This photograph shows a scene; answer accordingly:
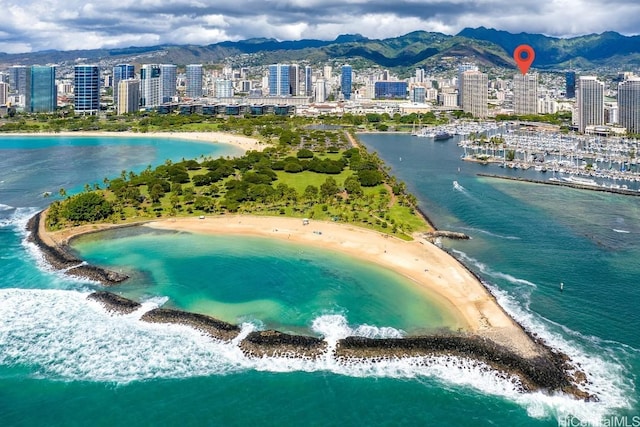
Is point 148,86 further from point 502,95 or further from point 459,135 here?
point 502,95

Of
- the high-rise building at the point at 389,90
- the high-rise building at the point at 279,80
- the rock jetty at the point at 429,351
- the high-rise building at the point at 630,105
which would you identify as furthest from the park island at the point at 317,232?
the high-rise building at the point at 389,90

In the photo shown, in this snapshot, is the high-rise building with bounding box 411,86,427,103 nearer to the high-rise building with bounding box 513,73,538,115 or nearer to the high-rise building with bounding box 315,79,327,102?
the high-rise building with bounding box 315,79,327,102

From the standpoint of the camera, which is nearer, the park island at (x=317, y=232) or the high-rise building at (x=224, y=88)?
the park island at (x=317, y=232)

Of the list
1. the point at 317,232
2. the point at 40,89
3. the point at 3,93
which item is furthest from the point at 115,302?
the point at 3,93

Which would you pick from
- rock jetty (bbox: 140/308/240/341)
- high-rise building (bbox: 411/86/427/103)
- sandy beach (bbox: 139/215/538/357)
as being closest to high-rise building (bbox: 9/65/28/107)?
high-rise building (bbox: 411/86/427/103)

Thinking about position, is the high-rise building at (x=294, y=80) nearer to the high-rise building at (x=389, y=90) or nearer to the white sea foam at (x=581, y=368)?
the high-rise building at (x=389, y=90)

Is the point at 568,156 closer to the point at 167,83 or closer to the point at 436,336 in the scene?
the point at 436,336
